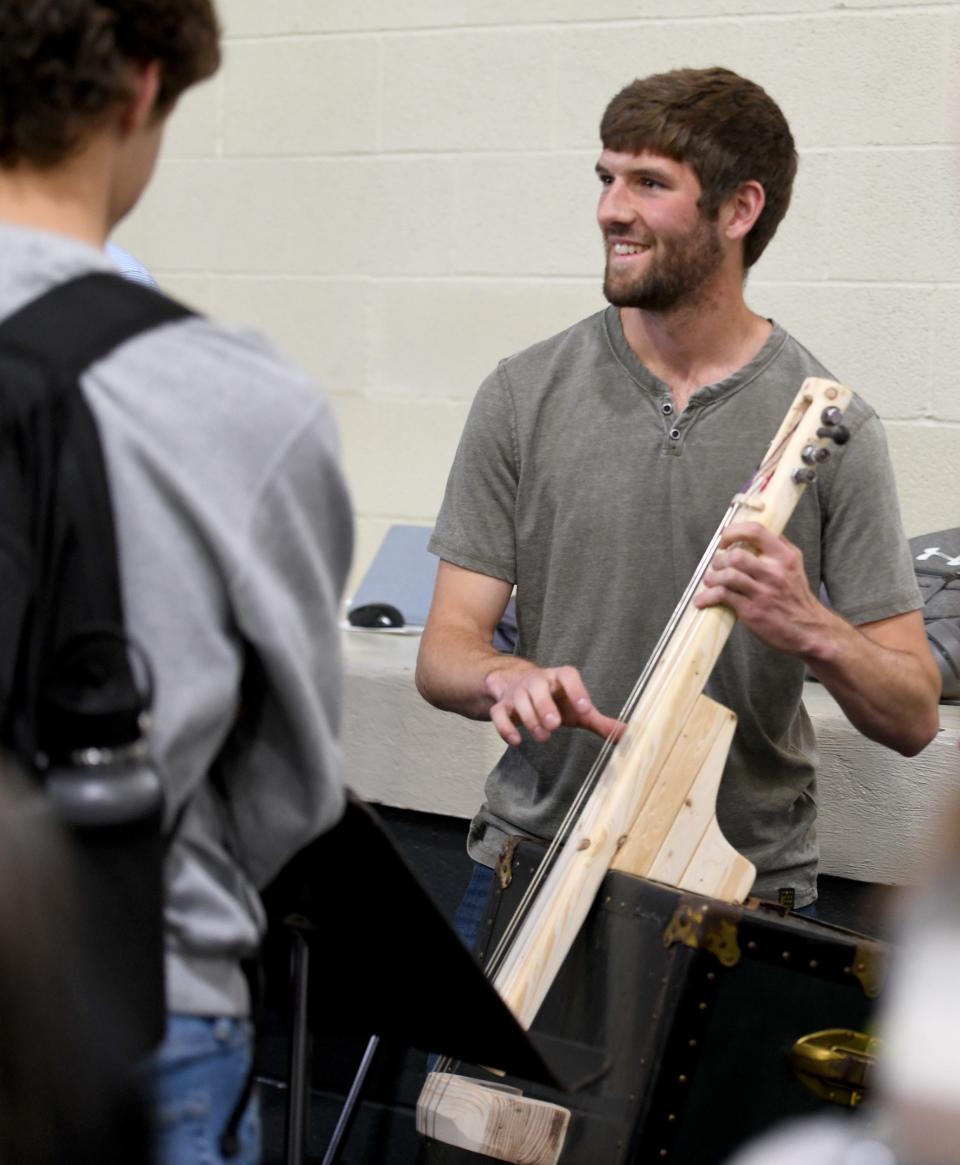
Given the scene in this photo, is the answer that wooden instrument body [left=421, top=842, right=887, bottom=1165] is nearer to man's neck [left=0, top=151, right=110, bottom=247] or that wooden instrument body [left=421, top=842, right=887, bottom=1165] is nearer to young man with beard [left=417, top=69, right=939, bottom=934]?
young man with beard [left=417, top=69, right=939, bottom=934]

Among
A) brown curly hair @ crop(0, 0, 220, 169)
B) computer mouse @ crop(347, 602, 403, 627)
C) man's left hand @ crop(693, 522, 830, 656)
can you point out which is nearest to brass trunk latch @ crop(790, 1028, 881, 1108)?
man's left hand @ crop(693, 522, 830, 656)

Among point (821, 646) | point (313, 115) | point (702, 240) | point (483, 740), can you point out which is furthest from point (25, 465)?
point (313, 115)

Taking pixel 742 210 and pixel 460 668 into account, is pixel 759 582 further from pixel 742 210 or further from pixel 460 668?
pixel 742 210

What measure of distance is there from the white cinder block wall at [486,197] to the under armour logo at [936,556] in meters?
0.47

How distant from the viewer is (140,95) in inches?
39.6

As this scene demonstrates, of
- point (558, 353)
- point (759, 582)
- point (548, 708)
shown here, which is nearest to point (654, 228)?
point (558, 353)

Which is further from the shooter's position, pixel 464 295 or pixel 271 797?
pixel 464 295

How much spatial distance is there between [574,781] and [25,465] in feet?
3.81

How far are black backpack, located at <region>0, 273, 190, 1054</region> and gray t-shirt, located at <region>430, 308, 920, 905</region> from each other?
1102mm

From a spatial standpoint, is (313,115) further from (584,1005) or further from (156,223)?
(584,1005)

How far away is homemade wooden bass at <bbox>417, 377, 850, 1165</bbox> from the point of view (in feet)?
5.25

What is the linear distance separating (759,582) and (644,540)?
0.85 feet

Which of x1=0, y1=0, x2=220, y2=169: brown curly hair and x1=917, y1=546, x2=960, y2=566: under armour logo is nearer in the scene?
x1=0, y1=0, x2=220, y2=169: brown curly hair

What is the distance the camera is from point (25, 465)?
0.91 metres
